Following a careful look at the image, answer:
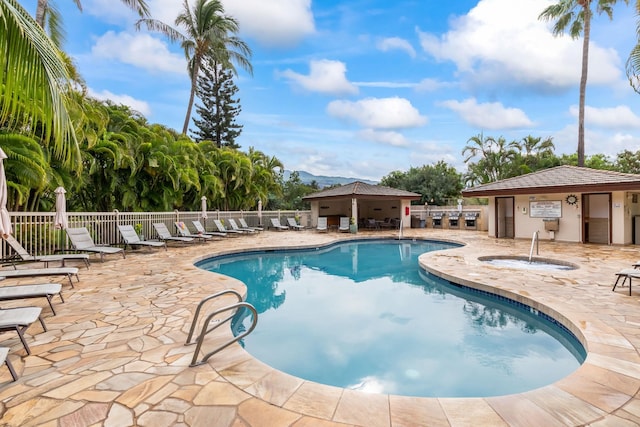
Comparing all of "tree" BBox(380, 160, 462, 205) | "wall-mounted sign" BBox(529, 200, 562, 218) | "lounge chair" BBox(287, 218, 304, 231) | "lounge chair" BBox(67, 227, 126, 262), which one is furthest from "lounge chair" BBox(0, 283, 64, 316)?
"tree" BBox(380, 160, 462, 205)

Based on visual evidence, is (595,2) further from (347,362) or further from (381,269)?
(347,362)

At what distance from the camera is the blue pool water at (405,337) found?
3.88m

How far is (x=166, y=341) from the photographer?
3.72m

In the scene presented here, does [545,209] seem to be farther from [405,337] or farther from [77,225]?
[77,225]

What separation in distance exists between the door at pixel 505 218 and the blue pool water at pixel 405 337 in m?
9.26

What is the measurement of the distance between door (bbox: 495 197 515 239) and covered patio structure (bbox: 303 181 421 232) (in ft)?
16.8

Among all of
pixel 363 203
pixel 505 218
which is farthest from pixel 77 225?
pixel 363 203

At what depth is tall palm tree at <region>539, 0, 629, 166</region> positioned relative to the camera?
16.8 m

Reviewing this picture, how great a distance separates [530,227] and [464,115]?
51.3 ft

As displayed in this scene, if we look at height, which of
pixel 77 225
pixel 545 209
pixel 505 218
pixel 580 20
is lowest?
pixel 77 225

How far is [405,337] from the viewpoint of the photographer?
5.07 metres

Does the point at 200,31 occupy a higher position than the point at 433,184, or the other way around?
the point at 200,31

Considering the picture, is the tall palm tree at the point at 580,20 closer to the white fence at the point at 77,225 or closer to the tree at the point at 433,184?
the tree at the point at 433,184

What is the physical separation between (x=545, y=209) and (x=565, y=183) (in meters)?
1.65
